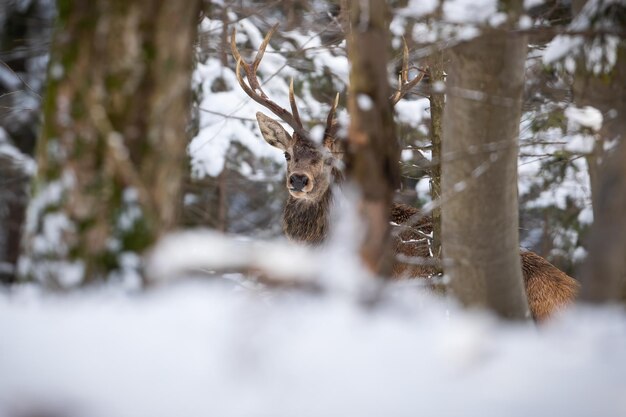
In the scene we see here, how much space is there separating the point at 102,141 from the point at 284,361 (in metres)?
1.06

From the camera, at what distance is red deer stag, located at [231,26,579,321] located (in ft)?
17.6

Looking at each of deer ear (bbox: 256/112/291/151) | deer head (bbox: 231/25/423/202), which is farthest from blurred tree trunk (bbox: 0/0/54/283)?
deer head (bbox: 231/25/423/202)

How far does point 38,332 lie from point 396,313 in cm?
131

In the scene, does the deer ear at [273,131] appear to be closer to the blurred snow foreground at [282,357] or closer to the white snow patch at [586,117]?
the white snow patch at [586,117]

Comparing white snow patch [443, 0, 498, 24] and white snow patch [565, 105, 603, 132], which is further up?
white snow patch [443, 0, 498, 24]

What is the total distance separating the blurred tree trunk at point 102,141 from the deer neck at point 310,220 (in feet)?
12.4

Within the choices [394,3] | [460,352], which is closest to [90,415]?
[460,352]

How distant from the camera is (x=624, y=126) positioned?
282 centimetres

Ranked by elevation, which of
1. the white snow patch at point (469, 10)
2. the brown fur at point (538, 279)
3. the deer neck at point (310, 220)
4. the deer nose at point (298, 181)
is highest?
the white snow patch at point (469, 10)

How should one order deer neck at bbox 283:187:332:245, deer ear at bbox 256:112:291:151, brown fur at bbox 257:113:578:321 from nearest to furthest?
brown fur at bbox 257:113:578:321
deer neck at bbox 283:187:332:245
deer ear at bbox 256:112:291:151

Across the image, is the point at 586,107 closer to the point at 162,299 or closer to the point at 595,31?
the point at 595,31

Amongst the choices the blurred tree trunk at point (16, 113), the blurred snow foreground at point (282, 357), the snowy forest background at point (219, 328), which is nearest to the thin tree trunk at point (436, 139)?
the snowy forest background at point (219, 328)

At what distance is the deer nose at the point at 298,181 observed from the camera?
6.04 meters

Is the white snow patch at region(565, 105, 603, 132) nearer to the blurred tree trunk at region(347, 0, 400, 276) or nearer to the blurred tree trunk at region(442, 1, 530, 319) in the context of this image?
the blurred tree trunk at region(442, 1, 530, 319)
